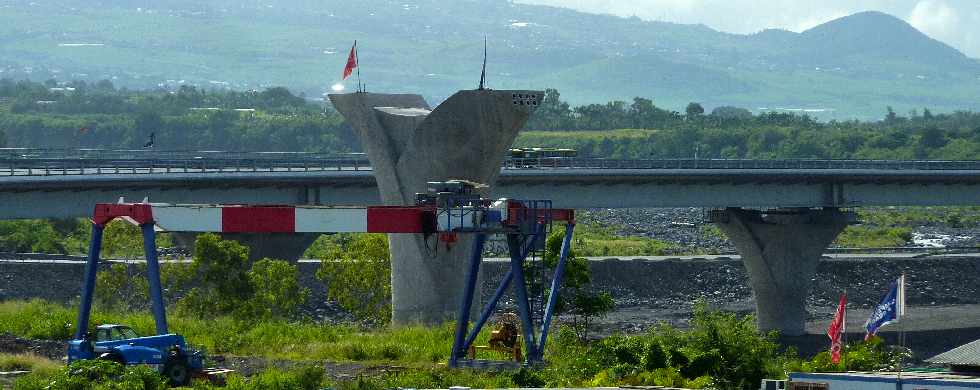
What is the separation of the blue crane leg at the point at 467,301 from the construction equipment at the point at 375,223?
0.10 feet

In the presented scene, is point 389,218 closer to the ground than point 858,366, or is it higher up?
higher up

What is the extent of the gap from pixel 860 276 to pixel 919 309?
24.0 ft

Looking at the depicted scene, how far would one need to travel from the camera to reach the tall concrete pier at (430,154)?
81.0m

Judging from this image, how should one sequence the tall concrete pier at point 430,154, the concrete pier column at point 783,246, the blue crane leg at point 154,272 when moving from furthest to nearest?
1. the concrete pier column at point 783,246
2. the tall concrete pier at point 430,154
3. the blue crane leg at point 154,272

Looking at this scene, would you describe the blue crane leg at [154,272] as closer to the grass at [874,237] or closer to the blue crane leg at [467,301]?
the blue crane leg at [467,301]

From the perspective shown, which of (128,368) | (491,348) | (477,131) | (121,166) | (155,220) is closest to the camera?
(128,368)

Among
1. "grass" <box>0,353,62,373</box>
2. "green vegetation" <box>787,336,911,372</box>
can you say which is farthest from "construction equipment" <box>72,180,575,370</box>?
"green vegetation" <box>787,336,911,372</box>

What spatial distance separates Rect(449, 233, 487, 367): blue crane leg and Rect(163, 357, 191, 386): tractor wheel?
9182 millimetres

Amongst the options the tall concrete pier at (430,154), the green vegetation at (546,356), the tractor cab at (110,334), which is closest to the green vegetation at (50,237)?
the tall concrete pier at (430,154)

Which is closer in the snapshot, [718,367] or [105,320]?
[718,367]

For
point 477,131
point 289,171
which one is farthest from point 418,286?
point 289,171

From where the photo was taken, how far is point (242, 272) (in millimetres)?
85375

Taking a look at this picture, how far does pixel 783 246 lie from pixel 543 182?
1587cm

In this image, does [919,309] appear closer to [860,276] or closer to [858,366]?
[860,276]
